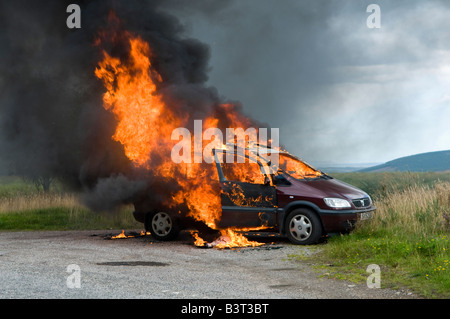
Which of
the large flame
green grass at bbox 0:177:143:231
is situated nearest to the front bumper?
the large flame

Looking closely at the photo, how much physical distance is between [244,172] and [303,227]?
1687 mm

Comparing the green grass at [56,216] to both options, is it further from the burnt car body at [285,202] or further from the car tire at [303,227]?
the car tire at [303,227]

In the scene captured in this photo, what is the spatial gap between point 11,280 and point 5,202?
13247 mm

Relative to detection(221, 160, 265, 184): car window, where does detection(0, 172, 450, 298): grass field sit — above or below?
below

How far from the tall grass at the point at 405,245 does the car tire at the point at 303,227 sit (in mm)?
344

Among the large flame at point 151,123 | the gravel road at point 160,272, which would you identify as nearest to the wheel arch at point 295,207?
the gravel road at point 160,272

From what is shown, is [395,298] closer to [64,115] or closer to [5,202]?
[64,115]

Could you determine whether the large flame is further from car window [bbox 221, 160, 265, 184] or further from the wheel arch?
the wheel arch

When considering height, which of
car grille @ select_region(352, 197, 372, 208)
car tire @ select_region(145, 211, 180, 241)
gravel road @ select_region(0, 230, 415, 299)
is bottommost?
gravel road @ select_region(0, 230, 415, 299)

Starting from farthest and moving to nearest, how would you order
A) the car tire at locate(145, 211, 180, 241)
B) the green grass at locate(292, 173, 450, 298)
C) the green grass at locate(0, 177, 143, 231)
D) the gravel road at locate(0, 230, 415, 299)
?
the green grass at locate(0, 177, 143, 231)
the car tire at locate(145, 211, 180, 241)
the green grass at locate(292, 173, 450, 298)
the gravel road at locate(0, 230, 415, 299)

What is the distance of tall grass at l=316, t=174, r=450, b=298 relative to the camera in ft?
25.1

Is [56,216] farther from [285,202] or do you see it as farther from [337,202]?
[337,202]

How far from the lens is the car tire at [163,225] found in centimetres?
1179
